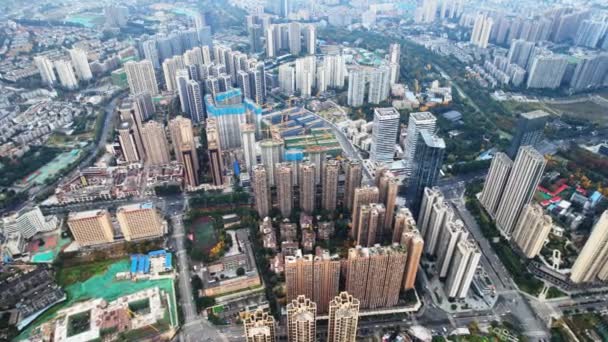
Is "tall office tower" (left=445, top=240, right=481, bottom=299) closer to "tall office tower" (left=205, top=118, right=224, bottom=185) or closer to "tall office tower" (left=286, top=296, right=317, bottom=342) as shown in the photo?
"tall office tower" (left=286, top=296, right=317, bottom=342)

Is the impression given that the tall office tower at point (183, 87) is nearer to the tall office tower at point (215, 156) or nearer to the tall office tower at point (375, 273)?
the tall office tower at point (215, 156)

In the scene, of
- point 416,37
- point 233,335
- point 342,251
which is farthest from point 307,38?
point 233,335

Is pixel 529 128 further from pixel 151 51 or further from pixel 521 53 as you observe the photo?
pixel 151 51

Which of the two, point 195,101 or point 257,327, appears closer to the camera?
point 257,327

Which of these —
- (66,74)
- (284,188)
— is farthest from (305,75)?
(66,74)

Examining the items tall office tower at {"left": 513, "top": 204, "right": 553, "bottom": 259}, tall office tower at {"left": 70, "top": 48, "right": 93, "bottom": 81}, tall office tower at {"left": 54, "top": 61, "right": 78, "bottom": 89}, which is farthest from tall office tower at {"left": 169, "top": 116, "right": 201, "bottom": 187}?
tall office tower at {"left": 70, "top": 48, "right": 93, "bottom": 81}

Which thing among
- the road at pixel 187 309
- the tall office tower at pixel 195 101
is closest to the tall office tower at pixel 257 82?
the tall office tower at pixel 195 101

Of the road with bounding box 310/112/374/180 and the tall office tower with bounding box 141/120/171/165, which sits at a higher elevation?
the tall office tower with bounding box 141/120/171/165
